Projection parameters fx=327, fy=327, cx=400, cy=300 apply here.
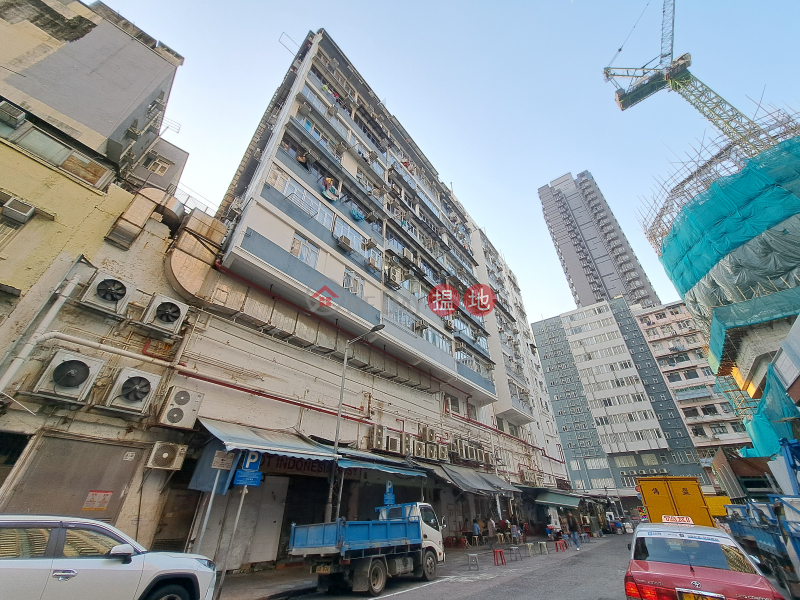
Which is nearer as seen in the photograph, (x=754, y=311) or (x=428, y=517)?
(x=428, y=517)

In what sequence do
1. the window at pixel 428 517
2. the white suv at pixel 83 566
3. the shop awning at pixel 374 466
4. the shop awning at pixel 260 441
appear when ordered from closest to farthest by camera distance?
the white suv at pixel 83 566
the shop awning at pixel 260 441
the window at pixel 428 517
the shop awning at pixel 374 466

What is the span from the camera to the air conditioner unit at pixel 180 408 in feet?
33.7

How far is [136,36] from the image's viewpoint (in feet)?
57.9

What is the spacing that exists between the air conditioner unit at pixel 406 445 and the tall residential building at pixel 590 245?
81.4 m

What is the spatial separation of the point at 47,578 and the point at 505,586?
31.2 feet

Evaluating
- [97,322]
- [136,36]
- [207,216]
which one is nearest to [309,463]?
[97,322]

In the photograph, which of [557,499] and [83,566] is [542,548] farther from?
[83,566]

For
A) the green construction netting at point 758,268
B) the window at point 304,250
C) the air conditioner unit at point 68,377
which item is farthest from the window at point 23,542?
the green construction netting at point 758,268

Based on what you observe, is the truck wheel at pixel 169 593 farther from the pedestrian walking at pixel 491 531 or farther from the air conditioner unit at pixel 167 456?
the pedestrian walking at pixel 491 531

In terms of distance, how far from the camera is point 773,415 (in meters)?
17.2
